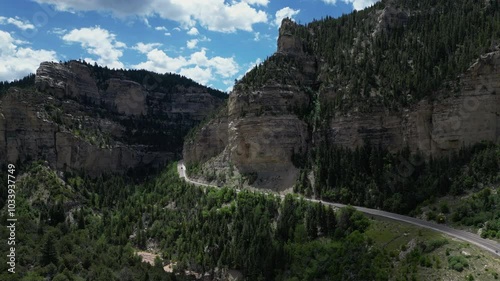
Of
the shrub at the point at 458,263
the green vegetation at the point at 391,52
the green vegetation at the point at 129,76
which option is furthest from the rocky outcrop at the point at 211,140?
the shrub at the point at 458,263

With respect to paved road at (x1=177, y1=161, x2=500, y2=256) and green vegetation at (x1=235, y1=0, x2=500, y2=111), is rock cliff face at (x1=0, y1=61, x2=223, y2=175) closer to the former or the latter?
green vegetation at (x1=235, y1=0, x2=500, y2=111)

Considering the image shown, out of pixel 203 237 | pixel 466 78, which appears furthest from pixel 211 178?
pixel 466 78

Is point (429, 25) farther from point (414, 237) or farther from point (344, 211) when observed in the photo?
point (414, 237)

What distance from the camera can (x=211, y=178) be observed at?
117 m

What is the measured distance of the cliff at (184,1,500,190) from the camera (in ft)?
275

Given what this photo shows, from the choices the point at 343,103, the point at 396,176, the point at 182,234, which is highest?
Result: the point at 343,103

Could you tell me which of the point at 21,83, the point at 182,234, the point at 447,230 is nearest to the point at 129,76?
the point at 21,83

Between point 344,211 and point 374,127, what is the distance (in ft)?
83.9

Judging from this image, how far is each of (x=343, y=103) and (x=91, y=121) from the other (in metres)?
79.4

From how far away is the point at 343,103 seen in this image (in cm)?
10200

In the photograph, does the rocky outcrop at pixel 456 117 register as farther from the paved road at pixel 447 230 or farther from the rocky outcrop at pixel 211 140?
the rocky outcrop at pixel 211 140

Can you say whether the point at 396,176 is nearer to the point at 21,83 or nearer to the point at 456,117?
the point at 456,117

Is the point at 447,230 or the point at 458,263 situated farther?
the point at 447,230

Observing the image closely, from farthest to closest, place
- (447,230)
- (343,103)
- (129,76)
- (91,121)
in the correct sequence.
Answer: (129,76), (91,121), (343,103), (447,230)
